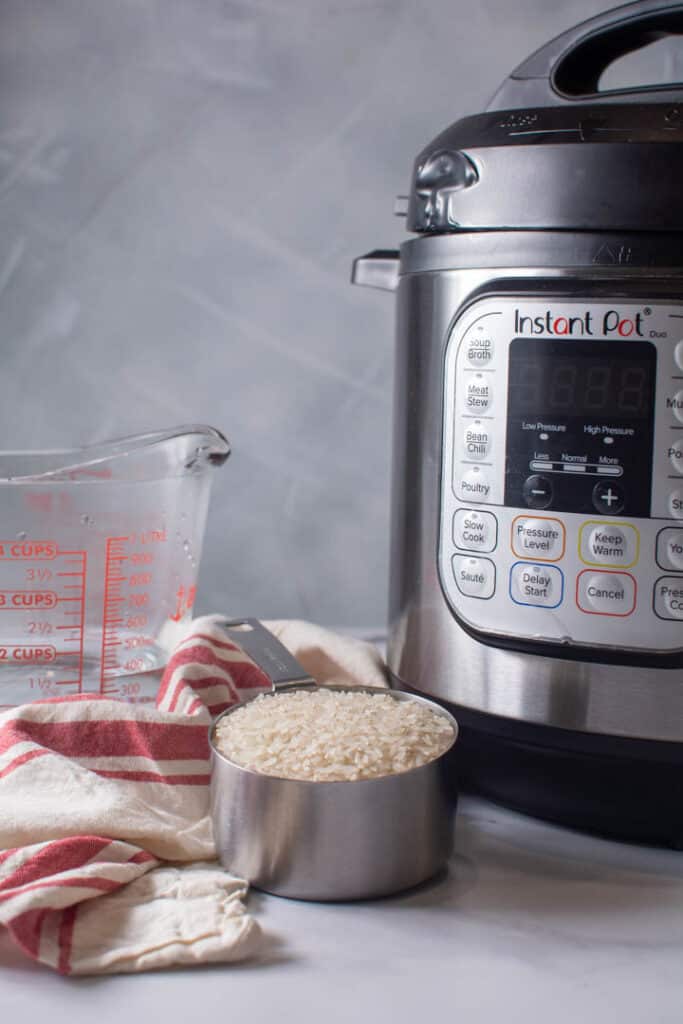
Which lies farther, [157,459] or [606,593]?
[157,459]

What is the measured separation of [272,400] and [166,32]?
0.31 metres

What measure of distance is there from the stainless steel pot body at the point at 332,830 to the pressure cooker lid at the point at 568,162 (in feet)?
0.87

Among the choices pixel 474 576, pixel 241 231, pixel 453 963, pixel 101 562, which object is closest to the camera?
pixel 453 963

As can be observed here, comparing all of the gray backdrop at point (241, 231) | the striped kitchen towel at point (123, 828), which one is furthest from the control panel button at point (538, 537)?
the gray backdrop at point (241, 231)

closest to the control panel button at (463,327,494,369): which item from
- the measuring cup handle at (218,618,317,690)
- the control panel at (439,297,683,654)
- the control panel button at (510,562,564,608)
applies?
the control panel at (439,297,683,654)

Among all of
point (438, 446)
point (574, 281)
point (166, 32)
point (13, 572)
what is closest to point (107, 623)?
point (13, 572)

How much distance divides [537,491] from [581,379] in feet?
0.19

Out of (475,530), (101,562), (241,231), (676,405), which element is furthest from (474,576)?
(241,231)

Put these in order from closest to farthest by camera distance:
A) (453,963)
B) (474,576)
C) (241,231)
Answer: (453,963), (474,576), (241,231)

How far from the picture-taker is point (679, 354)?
1.70 feet

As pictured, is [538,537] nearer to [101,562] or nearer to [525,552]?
[525,552]

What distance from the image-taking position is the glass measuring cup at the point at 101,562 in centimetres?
67

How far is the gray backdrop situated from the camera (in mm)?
911

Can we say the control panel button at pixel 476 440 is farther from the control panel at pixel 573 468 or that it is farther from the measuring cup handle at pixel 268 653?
the measuring cup handle at pixel 268 653
